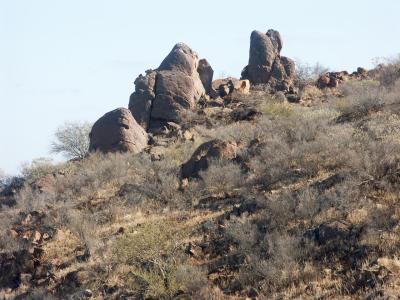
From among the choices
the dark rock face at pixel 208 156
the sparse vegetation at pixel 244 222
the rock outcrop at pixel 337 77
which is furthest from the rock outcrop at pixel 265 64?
the dark rock face at pixel 208 156

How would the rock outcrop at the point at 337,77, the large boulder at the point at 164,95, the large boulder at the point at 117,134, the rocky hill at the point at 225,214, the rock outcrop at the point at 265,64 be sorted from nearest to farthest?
the rocky hill at the point at 225,214 < the large boulder at the point at 117,134 < the large boulder at the point at 164,95 < the rock outcrop at the point at 337,77 < the rock outcrop at the point at 265,64

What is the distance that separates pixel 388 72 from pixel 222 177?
698 inches

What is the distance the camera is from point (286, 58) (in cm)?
3781

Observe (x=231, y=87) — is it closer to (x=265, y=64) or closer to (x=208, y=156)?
(x=265, y=64)

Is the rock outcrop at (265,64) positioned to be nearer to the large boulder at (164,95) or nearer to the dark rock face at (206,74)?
the dark rock face at (206,74)

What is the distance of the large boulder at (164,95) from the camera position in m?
29.4

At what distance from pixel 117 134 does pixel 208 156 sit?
862 centimetres

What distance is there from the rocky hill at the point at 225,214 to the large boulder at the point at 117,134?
2.4 inches

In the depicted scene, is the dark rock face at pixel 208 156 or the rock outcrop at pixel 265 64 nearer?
the dark rock face at pixel 208 156

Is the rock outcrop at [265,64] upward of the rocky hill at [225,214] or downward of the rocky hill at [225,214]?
upward

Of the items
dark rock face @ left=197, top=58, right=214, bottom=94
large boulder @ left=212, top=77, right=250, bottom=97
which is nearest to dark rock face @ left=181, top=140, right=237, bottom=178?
large boulder @ left=212, top=77, right=250, bottom=97

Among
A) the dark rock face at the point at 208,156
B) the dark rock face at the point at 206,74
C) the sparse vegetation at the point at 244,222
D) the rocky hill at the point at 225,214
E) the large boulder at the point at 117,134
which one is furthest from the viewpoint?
the dark rock face at the point at 206,74

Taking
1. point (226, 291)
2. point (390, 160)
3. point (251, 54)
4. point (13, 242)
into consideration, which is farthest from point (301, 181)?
point (251, 54)

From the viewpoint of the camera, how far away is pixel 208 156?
58.0 ft
